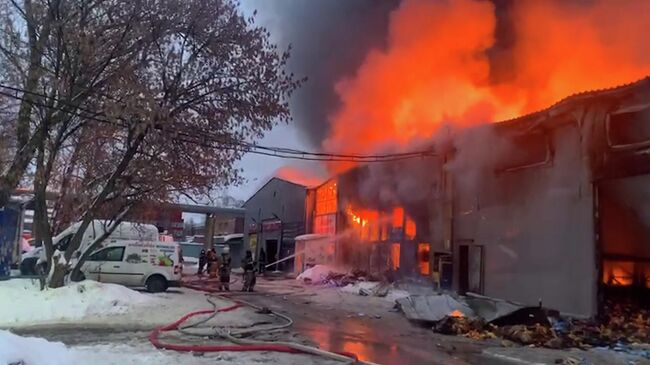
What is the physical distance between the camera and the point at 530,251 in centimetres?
1465

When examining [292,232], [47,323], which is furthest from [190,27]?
[292,232]

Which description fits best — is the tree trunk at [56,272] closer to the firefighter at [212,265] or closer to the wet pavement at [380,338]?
the wet pavement at [380,338]

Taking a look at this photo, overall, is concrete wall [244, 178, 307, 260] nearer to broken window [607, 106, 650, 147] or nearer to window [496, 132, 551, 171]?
window [496, 132, 551, 171]

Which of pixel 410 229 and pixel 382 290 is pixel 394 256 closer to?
pixel 410 229

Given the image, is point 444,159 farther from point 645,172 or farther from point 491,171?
point 645,172

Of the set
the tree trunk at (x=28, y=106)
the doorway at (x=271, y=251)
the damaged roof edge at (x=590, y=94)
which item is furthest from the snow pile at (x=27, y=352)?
the doorway at (x=271, y=251)

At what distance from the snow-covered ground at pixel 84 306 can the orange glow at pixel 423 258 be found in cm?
924

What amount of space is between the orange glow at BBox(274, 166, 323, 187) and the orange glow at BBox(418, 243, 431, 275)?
37.6 feet

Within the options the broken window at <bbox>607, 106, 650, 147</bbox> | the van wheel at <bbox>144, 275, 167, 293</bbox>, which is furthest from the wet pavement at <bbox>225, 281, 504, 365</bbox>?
the broken window at <bbox>607, 106, 650, 147</bbox>

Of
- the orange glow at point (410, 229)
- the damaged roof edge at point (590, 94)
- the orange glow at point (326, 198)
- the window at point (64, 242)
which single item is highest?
the damaged roof edge at point (590, 94)

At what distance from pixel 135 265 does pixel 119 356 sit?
1041cm

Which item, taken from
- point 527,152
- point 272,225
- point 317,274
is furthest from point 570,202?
point 272,225

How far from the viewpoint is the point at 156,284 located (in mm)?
17406

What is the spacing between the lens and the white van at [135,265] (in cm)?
1712
